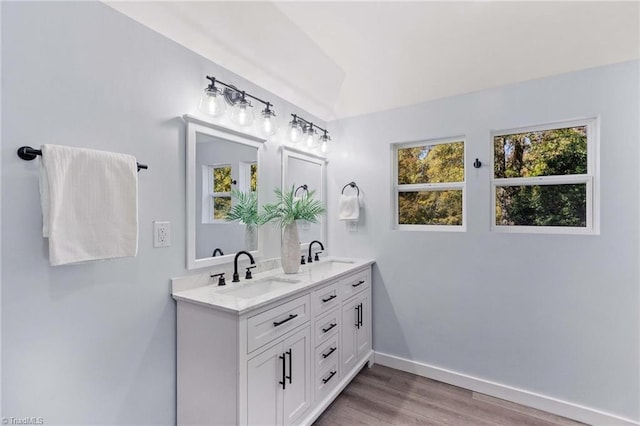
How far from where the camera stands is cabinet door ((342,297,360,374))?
223 cm

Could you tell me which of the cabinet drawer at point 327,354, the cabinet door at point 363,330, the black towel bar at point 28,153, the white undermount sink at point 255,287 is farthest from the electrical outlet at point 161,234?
the cabinet door at point 363,330

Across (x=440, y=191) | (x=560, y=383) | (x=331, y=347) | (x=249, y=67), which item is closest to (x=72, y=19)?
(x=249, y=67)

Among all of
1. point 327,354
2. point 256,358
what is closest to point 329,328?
point 327,354

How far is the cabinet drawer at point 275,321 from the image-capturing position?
1429mm

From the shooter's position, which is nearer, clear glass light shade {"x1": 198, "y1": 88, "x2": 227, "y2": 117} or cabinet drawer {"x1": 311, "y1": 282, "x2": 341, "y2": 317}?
clear glass light shade {"x1": 198, "y1": 88, "x2": 227, "y2": 117}

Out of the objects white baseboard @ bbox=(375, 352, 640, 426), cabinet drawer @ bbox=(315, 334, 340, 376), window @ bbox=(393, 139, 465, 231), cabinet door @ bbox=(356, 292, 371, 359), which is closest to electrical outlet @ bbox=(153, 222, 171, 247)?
cabinet drawer @ bbox=(315, 334, 340, 376)

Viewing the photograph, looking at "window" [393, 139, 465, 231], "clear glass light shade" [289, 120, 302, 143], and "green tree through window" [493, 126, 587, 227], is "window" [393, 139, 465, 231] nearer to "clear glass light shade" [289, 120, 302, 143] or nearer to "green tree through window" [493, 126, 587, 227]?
"green tree through window" [493, 126, 587, 227]

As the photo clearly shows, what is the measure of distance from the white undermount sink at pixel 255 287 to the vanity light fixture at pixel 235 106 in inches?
40.7

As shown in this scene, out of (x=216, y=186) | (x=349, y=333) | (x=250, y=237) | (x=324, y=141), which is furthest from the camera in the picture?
(x=324, y=141)

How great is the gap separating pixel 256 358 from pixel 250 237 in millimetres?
881

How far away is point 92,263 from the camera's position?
1.29 metres

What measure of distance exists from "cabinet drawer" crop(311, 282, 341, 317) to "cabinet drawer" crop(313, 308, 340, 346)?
48mm

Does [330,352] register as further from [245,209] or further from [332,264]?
[245,209]

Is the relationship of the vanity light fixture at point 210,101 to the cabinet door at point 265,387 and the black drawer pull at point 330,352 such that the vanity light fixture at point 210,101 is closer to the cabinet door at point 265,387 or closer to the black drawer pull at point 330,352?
the cabinet door at point 265,387
